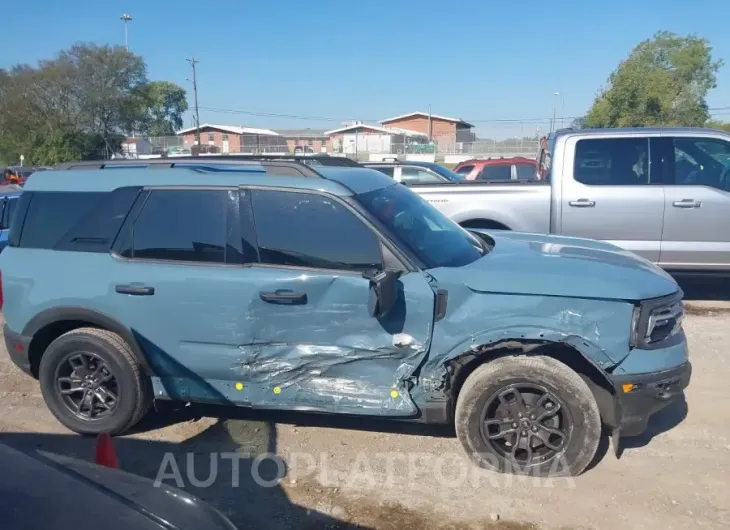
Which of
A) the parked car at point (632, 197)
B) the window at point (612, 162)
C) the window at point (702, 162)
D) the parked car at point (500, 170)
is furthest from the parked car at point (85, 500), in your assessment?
the parked car at point (500, 170)

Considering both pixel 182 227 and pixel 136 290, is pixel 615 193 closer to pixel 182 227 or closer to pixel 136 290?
pixel 182 227

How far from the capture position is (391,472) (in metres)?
4.25

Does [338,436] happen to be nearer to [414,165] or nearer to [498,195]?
[498,195]

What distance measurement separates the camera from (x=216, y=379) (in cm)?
446

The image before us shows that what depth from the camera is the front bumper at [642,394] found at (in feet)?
12.8

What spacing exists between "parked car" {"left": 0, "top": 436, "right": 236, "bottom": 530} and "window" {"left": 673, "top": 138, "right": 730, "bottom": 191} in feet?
22.1

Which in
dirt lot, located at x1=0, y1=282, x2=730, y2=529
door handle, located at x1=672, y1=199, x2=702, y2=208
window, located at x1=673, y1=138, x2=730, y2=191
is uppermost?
window, located at x1=673, y1=138, x2=730, y2=191

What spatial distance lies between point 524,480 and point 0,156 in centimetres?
4823

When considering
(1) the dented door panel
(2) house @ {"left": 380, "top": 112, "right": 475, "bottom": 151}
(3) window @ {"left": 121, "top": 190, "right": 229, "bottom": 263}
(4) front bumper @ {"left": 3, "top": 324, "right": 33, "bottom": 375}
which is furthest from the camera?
(2) house @ {"left": 380, "top": 112, "right": 475, "bottom": 151}

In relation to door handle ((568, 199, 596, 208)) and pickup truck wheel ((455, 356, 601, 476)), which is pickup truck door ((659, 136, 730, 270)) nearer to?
door handle ((568, 199, 596, 208))

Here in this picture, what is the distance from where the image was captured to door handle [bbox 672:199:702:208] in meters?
7.36

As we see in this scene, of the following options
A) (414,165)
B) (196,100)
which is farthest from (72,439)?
(196,100)

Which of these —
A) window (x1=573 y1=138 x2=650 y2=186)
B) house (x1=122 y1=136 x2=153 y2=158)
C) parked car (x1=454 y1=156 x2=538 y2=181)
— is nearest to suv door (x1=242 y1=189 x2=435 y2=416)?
window (x1=573 y1=138 x2=650 y2=186)

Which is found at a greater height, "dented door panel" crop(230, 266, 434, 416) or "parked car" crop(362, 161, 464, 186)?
"parked car" crop(362, 161, 464, 186)
